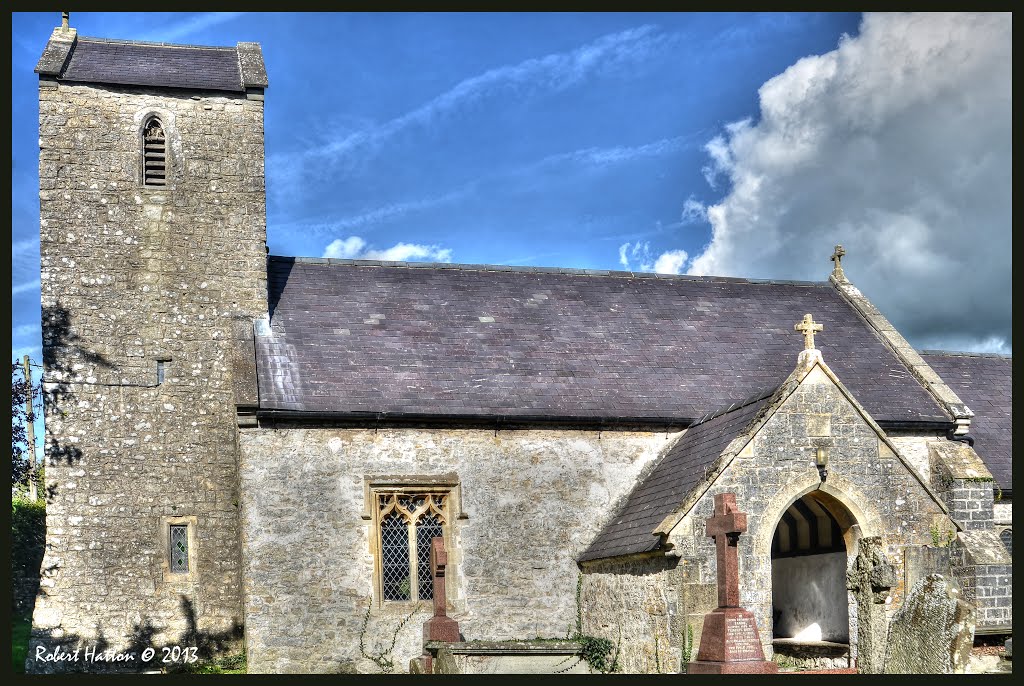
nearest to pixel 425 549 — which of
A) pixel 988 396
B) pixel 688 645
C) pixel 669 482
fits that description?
pixel 669 482

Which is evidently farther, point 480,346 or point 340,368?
point 480,346

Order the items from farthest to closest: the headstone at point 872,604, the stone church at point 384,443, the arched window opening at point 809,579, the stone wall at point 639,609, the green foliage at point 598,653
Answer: the arched window opening at point 809,579 → the green foliage at point 598,653 → the stone church at point 384,443 → the stone wall at point 639,609 → the headstone at point 872,604

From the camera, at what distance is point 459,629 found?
20500mm

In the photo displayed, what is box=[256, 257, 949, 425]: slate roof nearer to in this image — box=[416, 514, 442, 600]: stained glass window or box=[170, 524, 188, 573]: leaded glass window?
box=[416, 514, 442, 600]: stained glass window

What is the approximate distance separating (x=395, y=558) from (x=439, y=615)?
1727mm

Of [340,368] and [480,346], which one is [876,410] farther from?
[340,368]

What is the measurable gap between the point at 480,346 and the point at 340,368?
10.4 ft

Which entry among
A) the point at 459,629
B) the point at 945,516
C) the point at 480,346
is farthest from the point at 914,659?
the point at 480,346

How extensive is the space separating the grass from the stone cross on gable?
43.2ft

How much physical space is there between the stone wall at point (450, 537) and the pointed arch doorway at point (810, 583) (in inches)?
134

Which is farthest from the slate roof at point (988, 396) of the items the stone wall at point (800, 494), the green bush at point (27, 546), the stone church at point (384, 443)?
the green bush at point (27, 546)

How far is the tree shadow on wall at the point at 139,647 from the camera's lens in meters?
21.1

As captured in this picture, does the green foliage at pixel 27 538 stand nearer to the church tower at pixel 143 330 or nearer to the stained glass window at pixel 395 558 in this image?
the church tower at pixel 143 330

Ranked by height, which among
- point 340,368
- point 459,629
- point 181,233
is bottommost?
point 459,629
